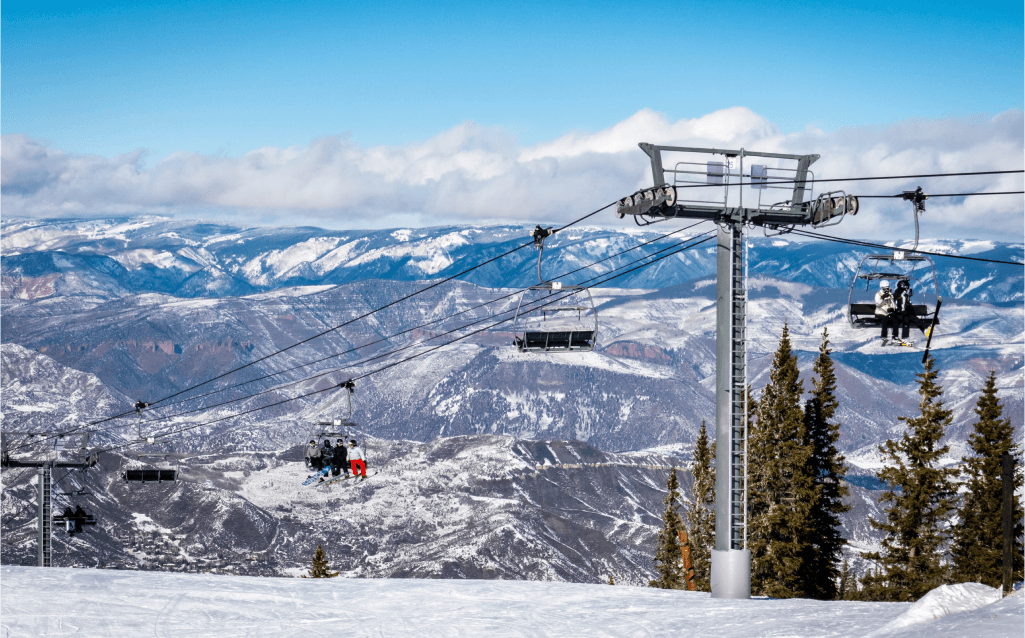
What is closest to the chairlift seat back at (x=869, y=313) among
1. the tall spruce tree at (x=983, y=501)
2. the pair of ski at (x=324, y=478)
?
the pair of ski at (x=324, y=478)

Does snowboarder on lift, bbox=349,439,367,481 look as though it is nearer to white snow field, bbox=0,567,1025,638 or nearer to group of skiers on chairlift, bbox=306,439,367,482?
group of skiers on chairlift, bbox=306,439,367,482

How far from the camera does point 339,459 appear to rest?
47.6 meters

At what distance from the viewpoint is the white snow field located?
906 inches

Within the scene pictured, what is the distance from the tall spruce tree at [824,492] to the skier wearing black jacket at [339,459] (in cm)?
2302

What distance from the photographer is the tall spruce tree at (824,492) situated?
5472 cm

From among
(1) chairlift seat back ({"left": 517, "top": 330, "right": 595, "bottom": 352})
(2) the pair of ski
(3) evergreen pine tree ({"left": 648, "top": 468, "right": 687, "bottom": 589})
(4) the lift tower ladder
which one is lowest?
(3) evergreen pine tree ({"left": 648, "top": 468, "right": 687, "bottom": 589})

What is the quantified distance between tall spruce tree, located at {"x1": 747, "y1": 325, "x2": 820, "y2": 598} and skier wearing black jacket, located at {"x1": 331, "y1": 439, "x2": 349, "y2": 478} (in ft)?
64.9

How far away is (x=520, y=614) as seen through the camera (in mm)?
26750

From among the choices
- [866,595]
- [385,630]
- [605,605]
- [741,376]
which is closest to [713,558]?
[605,605]

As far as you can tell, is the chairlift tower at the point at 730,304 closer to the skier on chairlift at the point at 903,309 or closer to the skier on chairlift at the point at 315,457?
the skier on chairlift at the point at 903,309

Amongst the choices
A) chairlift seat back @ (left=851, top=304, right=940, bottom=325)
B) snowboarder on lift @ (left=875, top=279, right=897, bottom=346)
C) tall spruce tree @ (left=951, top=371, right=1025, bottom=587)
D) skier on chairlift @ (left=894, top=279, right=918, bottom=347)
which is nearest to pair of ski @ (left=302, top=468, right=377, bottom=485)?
chairlift seat back @ (left=851, top=304, right=940, bottom=325)

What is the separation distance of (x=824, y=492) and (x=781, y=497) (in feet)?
9.17

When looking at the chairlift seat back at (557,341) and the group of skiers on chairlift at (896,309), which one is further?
the chairlift seat back at (557,341)

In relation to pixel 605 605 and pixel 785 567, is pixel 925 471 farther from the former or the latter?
pixel 605 605
